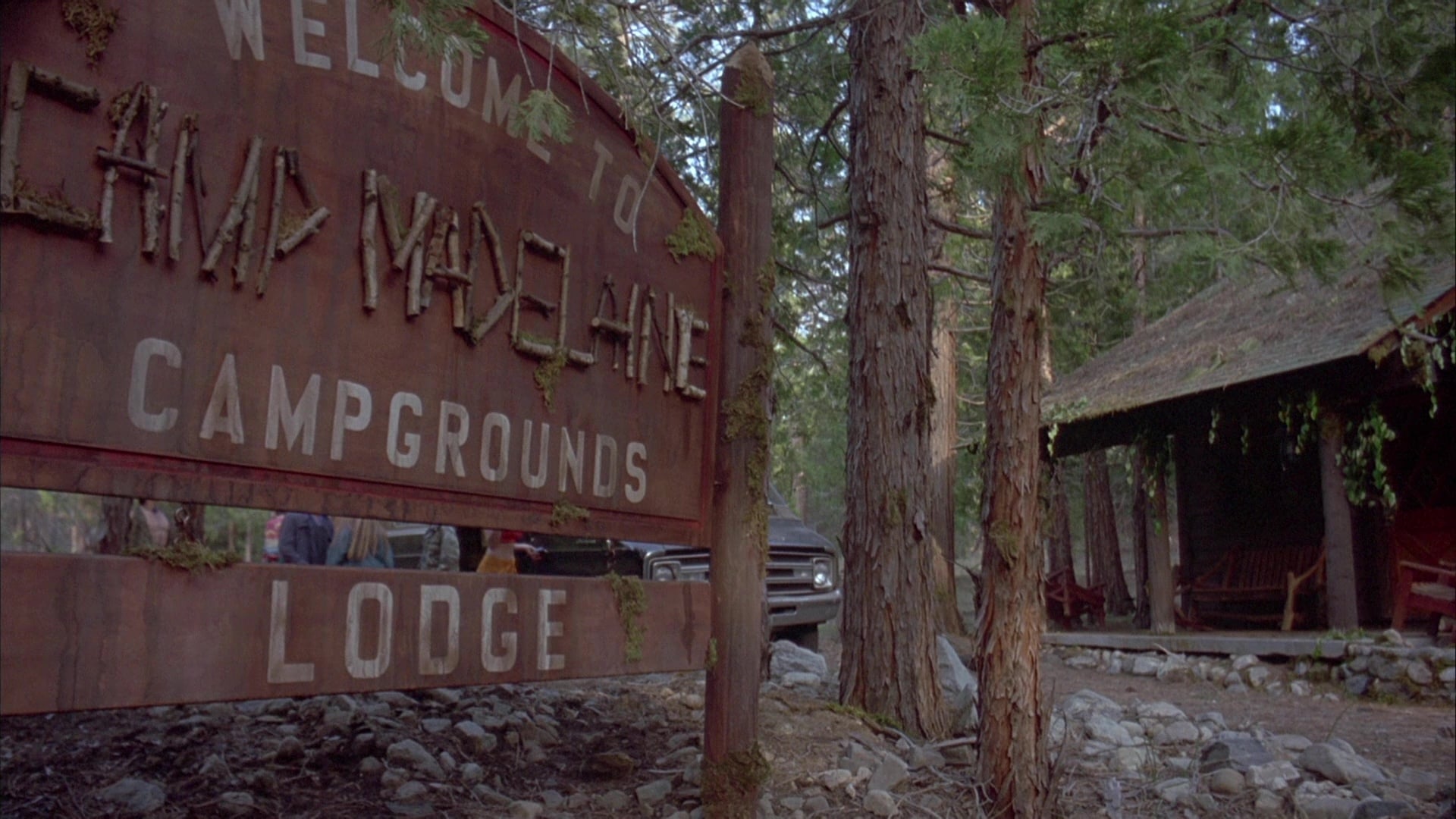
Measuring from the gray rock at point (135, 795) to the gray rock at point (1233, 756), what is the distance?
5.08 m

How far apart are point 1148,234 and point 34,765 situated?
23.8ft

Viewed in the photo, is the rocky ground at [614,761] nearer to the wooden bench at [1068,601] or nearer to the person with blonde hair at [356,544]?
the person with blonde hair at [356,544]

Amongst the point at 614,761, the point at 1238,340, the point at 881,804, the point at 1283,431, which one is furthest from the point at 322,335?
the point at 1283,431

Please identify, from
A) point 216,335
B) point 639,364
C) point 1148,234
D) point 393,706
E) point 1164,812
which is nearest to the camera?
point 216,335

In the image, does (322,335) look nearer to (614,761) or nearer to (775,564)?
(614,761)

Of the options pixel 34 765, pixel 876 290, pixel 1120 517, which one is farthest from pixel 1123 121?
pixel 1120 517

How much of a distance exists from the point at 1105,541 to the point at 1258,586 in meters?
7.96

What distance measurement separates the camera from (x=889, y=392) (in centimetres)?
629

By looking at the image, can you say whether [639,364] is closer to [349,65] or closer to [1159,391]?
[349,65]

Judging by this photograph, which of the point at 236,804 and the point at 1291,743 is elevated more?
the point at 236,804

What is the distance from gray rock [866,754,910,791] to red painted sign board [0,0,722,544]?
68.6 inches

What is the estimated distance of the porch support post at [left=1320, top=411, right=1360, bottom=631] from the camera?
11961 millimetres

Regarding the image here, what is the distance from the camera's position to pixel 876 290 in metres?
6.39

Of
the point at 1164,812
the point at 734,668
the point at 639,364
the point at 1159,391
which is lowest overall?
the point at 1164,812
